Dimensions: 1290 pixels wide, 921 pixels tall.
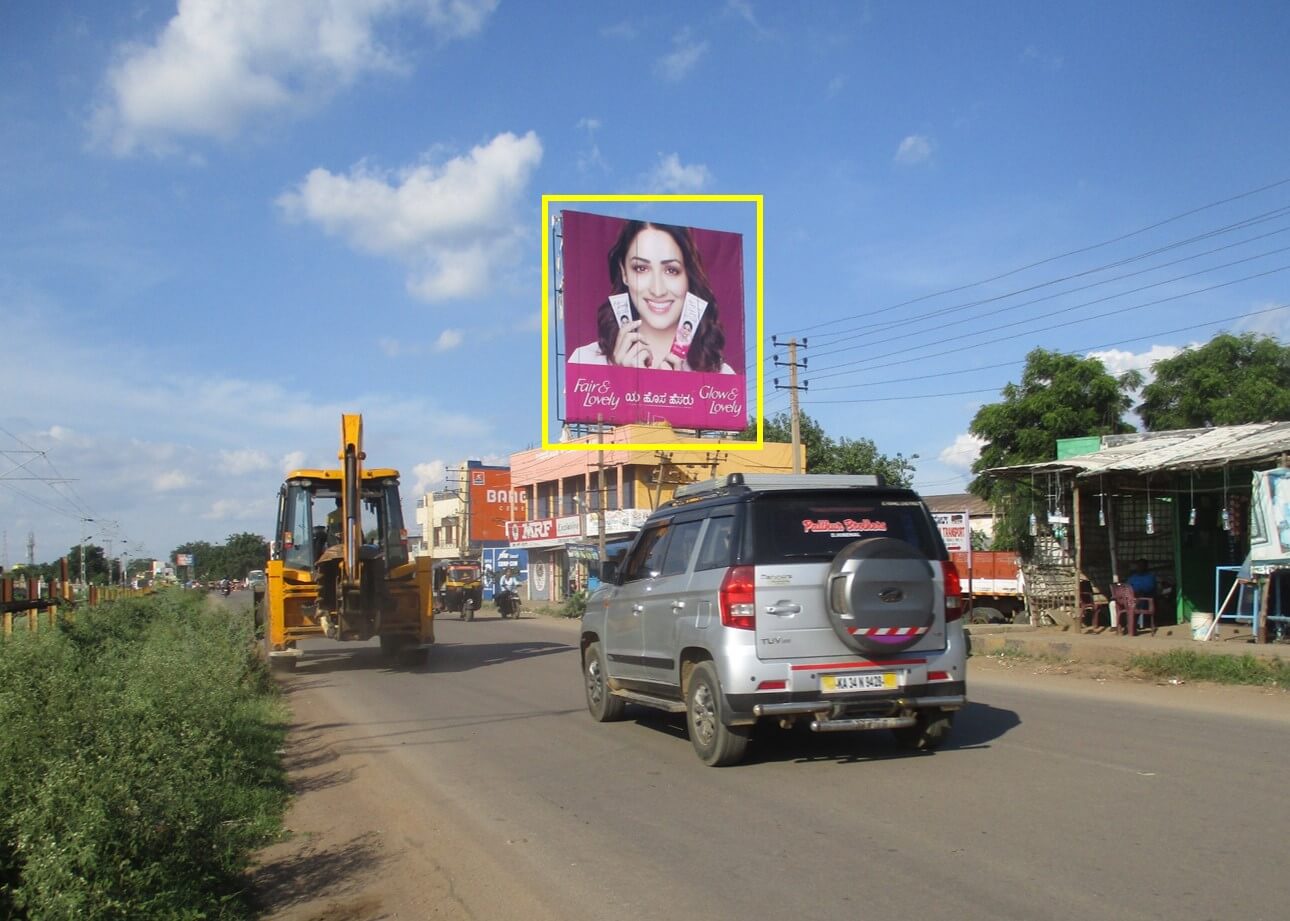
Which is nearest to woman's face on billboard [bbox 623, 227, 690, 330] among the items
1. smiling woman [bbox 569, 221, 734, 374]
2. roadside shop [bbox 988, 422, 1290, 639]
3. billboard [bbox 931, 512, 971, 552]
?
smiling woman [bbox 569, 221, 734, 374]

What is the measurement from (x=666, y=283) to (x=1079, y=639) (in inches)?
662

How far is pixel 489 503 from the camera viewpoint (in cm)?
7425

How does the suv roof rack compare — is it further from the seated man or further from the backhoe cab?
the seated man

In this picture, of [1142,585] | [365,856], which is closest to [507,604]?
[1142,585]

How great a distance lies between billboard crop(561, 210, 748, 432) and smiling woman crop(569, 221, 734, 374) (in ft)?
0.09

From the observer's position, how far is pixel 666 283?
30.1 m

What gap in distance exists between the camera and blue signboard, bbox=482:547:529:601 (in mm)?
57906

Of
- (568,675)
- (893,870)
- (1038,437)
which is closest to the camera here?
(893,870)

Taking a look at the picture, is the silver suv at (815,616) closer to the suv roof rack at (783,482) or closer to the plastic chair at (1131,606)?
the suv roof rack at (783,482)

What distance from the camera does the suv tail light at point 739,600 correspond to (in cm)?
777

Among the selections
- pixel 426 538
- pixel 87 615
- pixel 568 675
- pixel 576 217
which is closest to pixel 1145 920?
pixel 568 675

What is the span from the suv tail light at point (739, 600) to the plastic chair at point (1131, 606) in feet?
37.0

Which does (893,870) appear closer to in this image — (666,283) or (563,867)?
(563,867)

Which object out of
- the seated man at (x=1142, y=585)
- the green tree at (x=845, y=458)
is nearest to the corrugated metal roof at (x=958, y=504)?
the green tree at (x=845, y=458)
